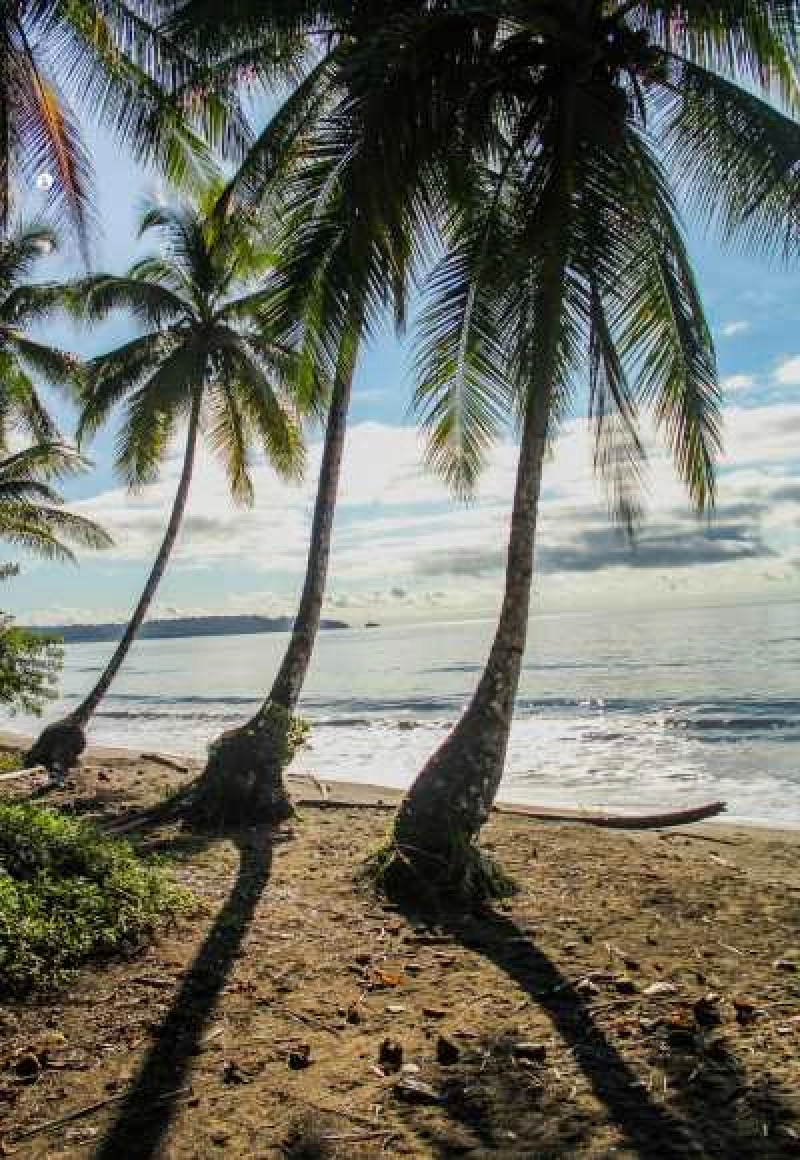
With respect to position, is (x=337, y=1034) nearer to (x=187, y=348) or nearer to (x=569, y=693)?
(x=187, y=348)

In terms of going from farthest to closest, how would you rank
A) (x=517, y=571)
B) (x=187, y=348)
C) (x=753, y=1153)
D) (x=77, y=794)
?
(x=187, y=348) → (x=77, y=794) → (x=517, y=571) → (x=753, y=1153)

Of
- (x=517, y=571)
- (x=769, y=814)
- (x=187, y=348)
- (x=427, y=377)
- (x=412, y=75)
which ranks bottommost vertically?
(x=769, y=814)

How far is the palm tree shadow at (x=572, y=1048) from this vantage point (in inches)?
139

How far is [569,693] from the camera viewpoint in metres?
37.3

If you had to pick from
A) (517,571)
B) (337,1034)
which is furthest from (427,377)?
(337,1034)

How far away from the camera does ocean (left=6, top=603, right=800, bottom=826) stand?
55.7 feet

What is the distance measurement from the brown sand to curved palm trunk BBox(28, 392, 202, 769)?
31.4 feet

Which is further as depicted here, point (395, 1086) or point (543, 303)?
point (543, 303)

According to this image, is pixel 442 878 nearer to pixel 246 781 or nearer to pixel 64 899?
pixel 64 899

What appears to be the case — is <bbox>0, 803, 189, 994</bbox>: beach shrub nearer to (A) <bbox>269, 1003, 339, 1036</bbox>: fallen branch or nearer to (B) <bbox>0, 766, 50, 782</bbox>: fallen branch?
(A) <bbox>269, 1003, 339, 1036</bbox>: fallen branch

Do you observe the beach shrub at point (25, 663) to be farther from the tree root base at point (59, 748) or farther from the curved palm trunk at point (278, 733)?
the curved palm trunk at point (278, 733)

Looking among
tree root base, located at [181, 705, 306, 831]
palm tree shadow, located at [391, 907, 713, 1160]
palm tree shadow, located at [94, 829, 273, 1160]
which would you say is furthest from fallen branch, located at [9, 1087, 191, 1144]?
tree root base, located at [181, 705, 306, 831]

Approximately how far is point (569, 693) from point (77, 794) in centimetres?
2686

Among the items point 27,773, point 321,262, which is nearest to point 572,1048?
point 321,262
